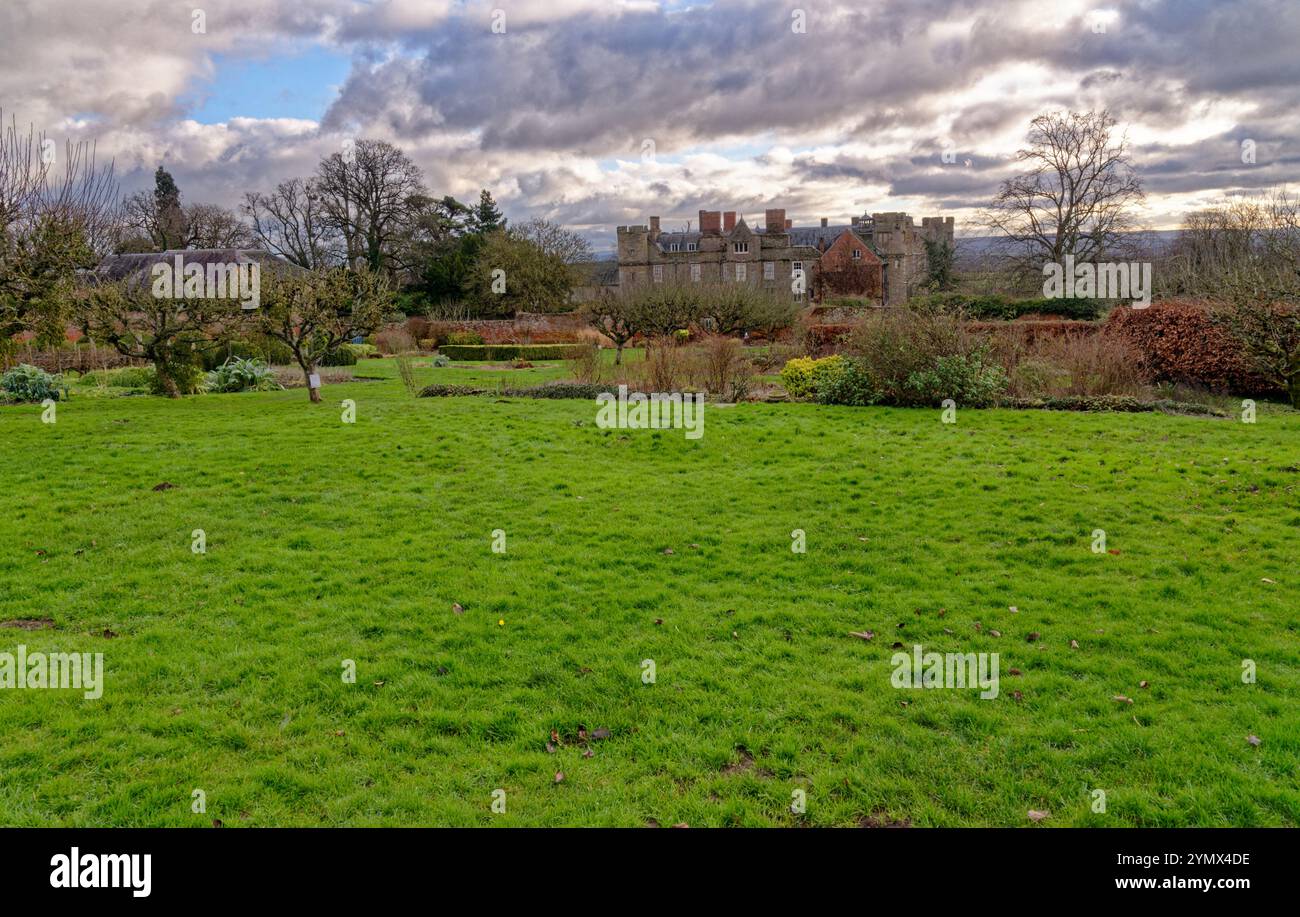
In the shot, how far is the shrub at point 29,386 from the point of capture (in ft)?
61.3

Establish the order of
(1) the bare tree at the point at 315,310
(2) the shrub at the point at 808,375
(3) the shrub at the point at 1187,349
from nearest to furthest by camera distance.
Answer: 1. (3) the shrub at the point at 1187,349
2. (1) the bare tree at the point at 315,310
3. (2) the shrub at the point at 808,375

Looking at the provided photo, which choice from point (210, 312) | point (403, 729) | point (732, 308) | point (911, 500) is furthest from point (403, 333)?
point (403, 729)

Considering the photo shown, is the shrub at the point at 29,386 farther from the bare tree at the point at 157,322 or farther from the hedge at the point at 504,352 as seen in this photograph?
the hedge at the point at 504,352

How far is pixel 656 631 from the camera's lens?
6152mm

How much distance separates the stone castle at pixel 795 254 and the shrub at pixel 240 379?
1336 inches

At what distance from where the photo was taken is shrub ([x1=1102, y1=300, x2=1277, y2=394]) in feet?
55.1

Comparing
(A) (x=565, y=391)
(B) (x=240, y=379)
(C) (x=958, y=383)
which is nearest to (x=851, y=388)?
(C) (x=958, y=383)

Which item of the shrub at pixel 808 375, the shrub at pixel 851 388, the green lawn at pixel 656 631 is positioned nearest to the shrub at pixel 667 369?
the shrub at pixel 808 375

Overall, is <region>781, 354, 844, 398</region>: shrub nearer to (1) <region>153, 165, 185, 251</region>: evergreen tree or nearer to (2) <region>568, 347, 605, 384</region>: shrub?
(2) <region>568, 347, 605, 384</region>: shrub

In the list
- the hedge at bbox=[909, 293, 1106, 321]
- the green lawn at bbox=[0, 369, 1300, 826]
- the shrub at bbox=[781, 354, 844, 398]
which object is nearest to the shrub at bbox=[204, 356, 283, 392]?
the green lawn at bbox=[0, 369, 1300, 826]

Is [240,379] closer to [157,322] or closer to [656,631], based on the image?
[157,322]

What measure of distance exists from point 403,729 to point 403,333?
36.2 metres

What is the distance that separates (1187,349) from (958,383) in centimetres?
608

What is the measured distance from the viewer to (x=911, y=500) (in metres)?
9.45
